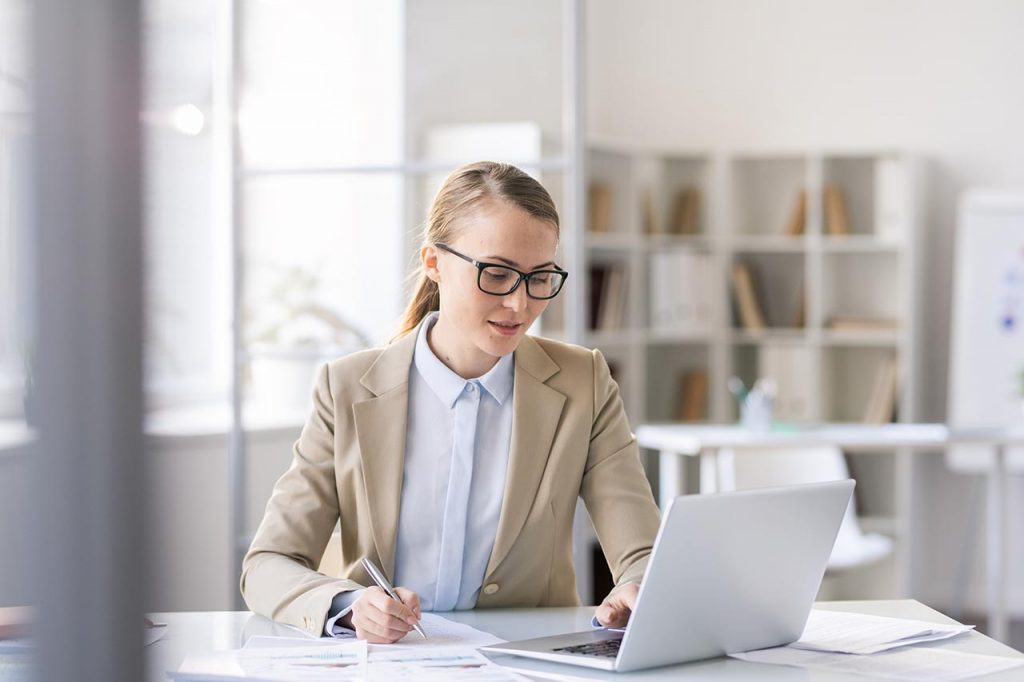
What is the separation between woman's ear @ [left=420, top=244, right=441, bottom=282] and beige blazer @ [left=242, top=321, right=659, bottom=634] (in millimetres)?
103

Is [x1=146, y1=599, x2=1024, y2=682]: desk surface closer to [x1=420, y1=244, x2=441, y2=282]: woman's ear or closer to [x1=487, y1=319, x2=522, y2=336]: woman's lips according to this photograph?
[x1=487, y1=319, x2=522, y2=336]: woman's lips

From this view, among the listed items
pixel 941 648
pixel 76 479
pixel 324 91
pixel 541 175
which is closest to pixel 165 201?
pixel 76 479

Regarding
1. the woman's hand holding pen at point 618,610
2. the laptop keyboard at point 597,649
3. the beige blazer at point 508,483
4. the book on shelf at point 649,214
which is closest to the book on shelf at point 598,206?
the book on shelf at point 649,214

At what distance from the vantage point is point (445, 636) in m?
1.52

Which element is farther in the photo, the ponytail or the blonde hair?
the ponytail

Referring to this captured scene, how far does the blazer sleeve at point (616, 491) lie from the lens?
175 cm

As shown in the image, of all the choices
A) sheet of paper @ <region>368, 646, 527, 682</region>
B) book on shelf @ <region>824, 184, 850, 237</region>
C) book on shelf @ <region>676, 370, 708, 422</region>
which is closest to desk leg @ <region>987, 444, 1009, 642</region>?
book on shelf @ <region>824, 184, 850, 237</region>

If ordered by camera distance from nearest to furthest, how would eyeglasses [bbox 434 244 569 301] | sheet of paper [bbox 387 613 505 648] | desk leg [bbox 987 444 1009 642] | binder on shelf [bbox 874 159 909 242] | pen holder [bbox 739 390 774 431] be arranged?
1. sheet of paper [bbox 387 613 505 648]
2. eyeglasses [bbox 434 244 569 301]
3. pen holder [bbox 739 390 774 431]
4. desk leg [bbox 987 444 1009 642]
5. binder on shelf [bbox 874 159 909 242]

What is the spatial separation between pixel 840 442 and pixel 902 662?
108 inches

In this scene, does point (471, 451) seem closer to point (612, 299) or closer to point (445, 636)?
point (445, 636)

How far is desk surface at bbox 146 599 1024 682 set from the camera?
52.6 inches

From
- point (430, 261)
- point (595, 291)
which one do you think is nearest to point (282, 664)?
point (430, 261)

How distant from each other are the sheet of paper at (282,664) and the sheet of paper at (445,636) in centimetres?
7

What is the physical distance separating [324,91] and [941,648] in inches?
104
